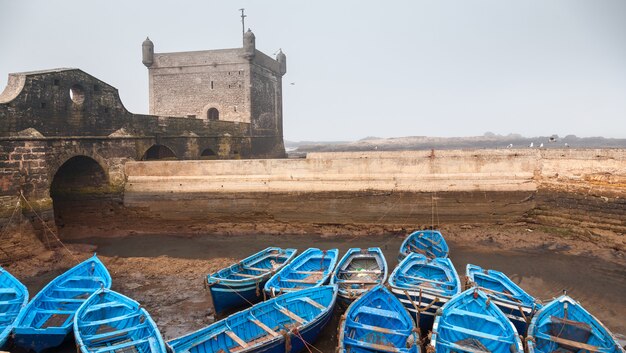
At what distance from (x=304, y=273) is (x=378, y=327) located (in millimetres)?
2901

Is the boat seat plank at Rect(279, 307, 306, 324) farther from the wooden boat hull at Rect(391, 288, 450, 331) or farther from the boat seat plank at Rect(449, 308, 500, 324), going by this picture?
the boat seat plank at Rect(449, 308, 500, 324)

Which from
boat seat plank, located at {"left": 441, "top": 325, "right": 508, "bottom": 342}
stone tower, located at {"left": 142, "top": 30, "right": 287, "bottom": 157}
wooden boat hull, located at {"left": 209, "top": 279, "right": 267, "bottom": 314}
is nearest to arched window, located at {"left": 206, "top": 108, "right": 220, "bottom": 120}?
stone tower, located at {"left": 142, "top": 30, "right": 287, "bottom": 157}

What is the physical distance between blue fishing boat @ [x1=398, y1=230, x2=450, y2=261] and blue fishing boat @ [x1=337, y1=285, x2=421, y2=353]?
3.41 m

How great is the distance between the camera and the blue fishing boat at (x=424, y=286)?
6.80 meters

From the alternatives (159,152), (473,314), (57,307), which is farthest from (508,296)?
(159,152)

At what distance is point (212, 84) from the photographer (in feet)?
81.1

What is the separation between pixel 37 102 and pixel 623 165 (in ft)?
60.4

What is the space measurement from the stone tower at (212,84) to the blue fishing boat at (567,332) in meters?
20.1

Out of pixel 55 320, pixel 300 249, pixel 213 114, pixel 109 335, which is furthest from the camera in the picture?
pixel 213 114

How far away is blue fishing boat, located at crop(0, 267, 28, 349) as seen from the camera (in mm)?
6323

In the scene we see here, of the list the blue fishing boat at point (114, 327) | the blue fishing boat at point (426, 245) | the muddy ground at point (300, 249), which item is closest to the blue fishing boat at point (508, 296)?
the muddy ground at point (300, 249)

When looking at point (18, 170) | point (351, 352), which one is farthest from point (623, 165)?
point (18, 170)

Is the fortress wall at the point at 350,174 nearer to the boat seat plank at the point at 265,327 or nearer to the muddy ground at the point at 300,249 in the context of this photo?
the muddy ground at the point at 300,249

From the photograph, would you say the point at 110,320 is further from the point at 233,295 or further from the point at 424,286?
the point at 424,286
